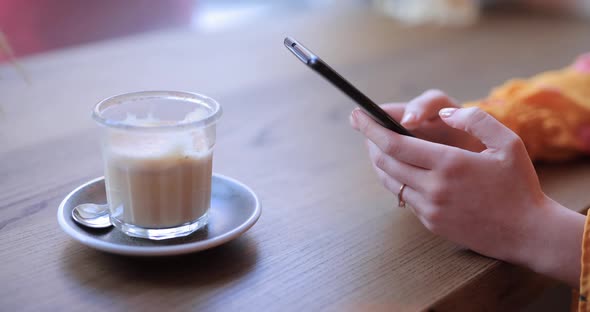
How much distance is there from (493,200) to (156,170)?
1.13 ft

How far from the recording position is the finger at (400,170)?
658 millimetres

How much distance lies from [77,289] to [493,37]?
4.84ft

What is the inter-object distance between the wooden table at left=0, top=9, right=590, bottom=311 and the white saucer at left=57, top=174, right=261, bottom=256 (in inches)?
0.9

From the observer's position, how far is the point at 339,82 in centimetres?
56

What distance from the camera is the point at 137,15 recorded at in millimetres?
1827

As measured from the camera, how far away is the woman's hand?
24.7 inches

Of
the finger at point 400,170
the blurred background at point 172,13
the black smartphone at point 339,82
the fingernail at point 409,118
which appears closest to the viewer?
the black smartphone at point 339,82

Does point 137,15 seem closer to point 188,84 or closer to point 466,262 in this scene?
point 188,84

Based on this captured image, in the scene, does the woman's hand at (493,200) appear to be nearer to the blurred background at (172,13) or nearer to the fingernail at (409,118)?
the fingernail at (409,118)

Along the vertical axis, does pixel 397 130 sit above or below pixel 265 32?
above

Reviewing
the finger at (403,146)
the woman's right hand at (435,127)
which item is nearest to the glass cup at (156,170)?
the finger at (403,146)

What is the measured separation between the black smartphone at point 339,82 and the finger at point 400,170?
0.04 meters

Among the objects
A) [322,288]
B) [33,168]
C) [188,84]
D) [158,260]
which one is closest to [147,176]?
[158,260]

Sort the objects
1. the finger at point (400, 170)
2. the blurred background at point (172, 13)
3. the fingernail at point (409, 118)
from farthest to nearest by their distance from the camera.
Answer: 1. the blurred background at point (172, 13)
2. the fingernail at point (409, 118)
3. the finger at point (400, 170)
